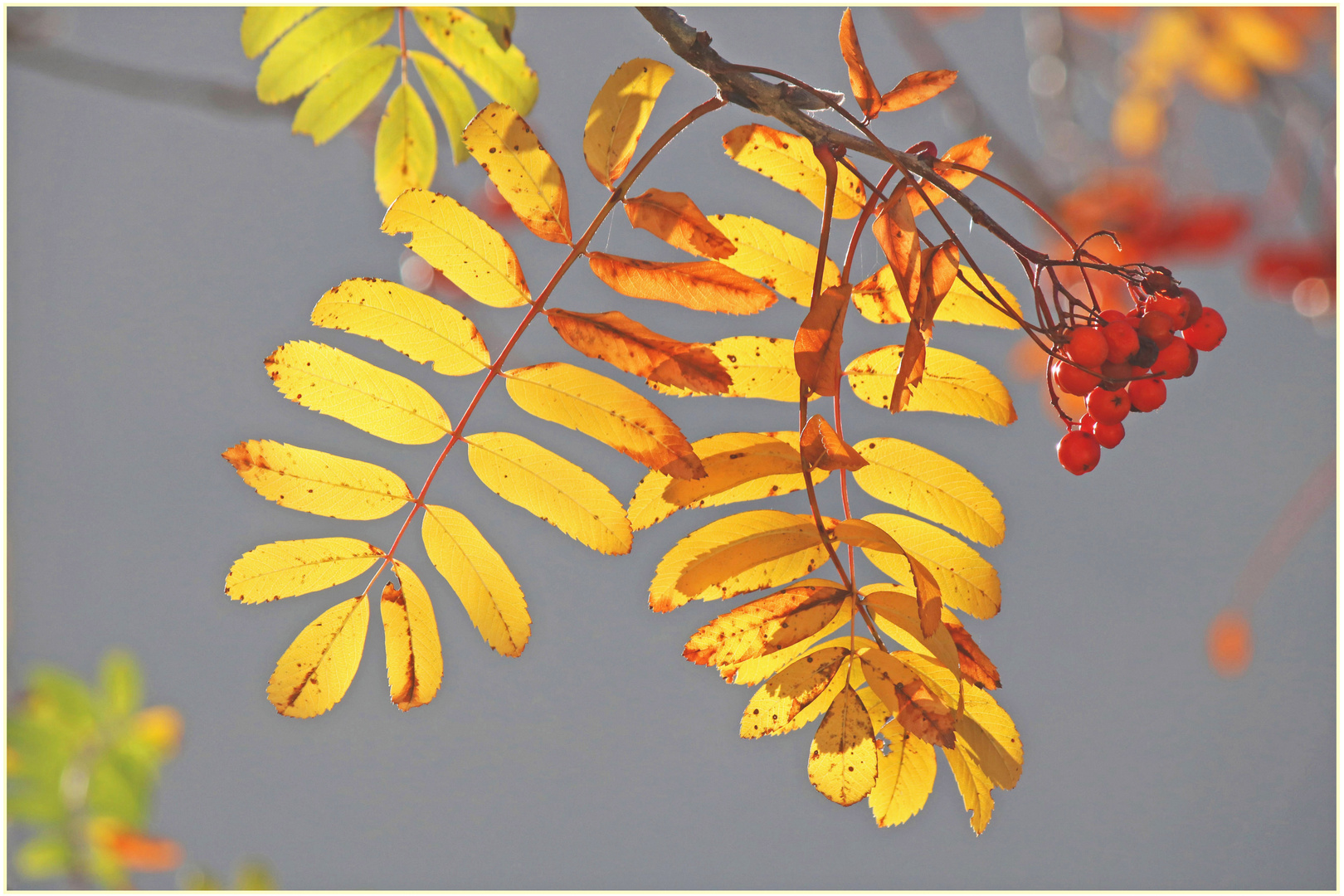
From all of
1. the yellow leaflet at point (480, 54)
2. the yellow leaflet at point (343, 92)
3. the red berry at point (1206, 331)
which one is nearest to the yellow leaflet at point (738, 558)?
the red berry at point (1206, 331)

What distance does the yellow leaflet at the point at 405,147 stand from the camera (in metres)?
0.78

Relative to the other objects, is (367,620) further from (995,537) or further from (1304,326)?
(1304,326)

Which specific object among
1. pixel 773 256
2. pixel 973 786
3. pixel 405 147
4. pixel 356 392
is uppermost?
pixel 405 147

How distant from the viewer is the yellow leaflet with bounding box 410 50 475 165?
77 centimetres

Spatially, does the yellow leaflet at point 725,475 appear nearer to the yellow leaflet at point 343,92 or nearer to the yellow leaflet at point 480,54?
the yellow leaflet at point 480,54

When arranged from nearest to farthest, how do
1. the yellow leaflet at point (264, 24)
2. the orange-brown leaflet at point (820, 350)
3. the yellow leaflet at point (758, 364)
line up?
the orange-brown leaflet at point (820, 350)
the yellow leaflet at point (758, 364)
the yellow leaflet at point (264, 24)

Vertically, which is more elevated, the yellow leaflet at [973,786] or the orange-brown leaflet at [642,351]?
the orange-brown leaflet at [642,351]

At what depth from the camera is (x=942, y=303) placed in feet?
1.76

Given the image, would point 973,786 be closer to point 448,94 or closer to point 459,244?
point 459,244

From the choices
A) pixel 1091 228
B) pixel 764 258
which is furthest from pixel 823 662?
pixel 1091 228

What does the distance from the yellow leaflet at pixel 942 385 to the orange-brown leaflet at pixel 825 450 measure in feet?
0.33

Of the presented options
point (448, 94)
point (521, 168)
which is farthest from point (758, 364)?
point (448, 94)

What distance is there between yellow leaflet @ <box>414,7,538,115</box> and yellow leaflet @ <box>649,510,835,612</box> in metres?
0.43

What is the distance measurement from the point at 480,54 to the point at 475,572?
462 mm
